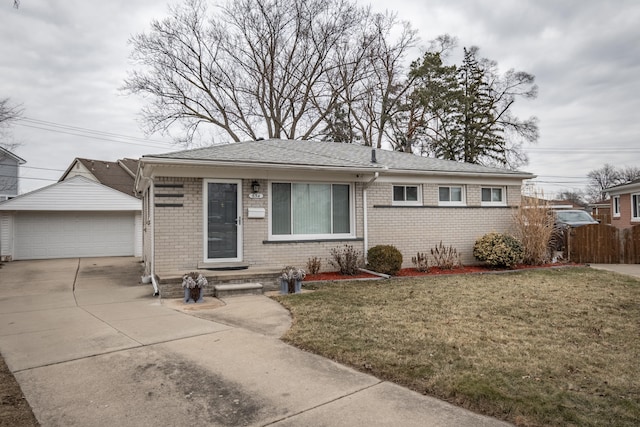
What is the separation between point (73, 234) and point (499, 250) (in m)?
18.2

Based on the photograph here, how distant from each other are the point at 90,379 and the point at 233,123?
21928 mm

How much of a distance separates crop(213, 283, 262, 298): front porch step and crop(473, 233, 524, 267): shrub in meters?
6.69

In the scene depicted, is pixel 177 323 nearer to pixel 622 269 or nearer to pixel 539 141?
pixel 622 269

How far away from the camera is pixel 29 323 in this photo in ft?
19.4

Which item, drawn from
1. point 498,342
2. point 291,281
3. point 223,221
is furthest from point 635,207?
point 223,221

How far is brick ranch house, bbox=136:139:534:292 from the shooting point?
873 cm

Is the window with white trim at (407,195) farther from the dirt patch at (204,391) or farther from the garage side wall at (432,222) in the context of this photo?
the dirt patch at (204,391)

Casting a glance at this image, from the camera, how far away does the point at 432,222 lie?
37.8 feet

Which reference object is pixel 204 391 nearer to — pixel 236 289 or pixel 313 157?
pixel 236 289

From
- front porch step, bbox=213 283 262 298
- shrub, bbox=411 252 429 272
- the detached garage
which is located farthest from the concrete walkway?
the detached garage

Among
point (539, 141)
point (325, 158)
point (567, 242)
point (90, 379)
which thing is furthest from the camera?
point (539, 141)

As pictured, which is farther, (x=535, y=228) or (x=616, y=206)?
(x=616, y=206)

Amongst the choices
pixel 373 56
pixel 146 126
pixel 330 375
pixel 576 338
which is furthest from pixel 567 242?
pixel 146 126

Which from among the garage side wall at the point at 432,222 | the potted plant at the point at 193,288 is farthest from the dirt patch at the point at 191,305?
the garage side wall at the point at 432,222
